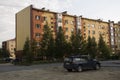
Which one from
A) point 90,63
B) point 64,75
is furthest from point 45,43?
point 64,75

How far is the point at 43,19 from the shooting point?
231 ft

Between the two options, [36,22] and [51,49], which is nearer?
[51,49]

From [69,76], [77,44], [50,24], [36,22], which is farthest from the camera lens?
[50,24]

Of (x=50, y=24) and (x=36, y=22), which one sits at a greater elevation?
(x=36, y=22)

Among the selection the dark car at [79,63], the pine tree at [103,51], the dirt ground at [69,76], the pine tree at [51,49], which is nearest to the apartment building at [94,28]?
the pine tree at [103,51]

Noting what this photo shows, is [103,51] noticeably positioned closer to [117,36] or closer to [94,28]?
[94,28]

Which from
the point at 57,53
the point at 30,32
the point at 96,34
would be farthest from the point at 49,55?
the point at 96,34

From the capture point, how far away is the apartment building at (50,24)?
2669 inches

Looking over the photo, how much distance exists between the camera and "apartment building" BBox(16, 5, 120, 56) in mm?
67794

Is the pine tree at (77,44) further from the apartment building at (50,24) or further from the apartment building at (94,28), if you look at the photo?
the apartment building at (94,28)

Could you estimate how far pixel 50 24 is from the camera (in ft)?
238

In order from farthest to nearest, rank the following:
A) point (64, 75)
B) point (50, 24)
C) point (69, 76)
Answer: point (50, 24) → point (64, 75) → point (69, 76)

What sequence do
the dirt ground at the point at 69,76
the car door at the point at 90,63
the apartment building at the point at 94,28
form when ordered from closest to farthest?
the dirt ground at the point at 69,76 < the car door at the point at 90,63 < the apartment building at the point at 94,28

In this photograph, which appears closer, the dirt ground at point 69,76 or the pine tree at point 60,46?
the dirt ground at point 69,76
